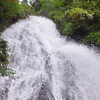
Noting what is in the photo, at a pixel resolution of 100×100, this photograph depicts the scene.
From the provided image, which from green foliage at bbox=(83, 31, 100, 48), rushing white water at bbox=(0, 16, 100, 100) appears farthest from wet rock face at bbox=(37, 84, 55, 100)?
green foliage at bbox=(83, 31, 100, 48)

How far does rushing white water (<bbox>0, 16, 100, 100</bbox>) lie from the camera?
502cm

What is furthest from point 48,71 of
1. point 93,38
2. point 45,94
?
point 93,38

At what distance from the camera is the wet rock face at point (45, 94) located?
460 centimetres

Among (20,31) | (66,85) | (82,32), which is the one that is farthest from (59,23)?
(66,85)

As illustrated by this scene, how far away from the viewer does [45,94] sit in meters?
4.74

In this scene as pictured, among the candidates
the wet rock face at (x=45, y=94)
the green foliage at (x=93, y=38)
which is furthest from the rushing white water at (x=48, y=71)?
the green foliage at (x=93, y=38)

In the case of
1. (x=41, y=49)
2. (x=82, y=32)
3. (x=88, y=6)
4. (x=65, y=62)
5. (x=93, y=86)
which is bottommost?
(x=93, y=86)

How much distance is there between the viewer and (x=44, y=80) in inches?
212

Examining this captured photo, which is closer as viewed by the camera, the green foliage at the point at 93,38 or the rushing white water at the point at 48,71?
the rushing white water at the point at 48,71

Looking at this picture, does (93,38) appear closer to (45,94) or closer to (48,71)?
(48,71)

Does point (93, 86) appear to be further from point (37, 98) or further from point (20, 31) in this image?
point (20, 31)

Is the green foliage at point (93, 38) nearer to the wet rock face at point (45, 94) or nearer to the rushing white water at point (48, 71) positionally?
the rushing white water at point (48, 71)

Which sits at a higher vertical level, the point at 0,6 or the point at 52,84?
the point at 0,6

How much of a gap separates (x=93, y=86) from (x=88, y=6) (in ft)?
21.7
